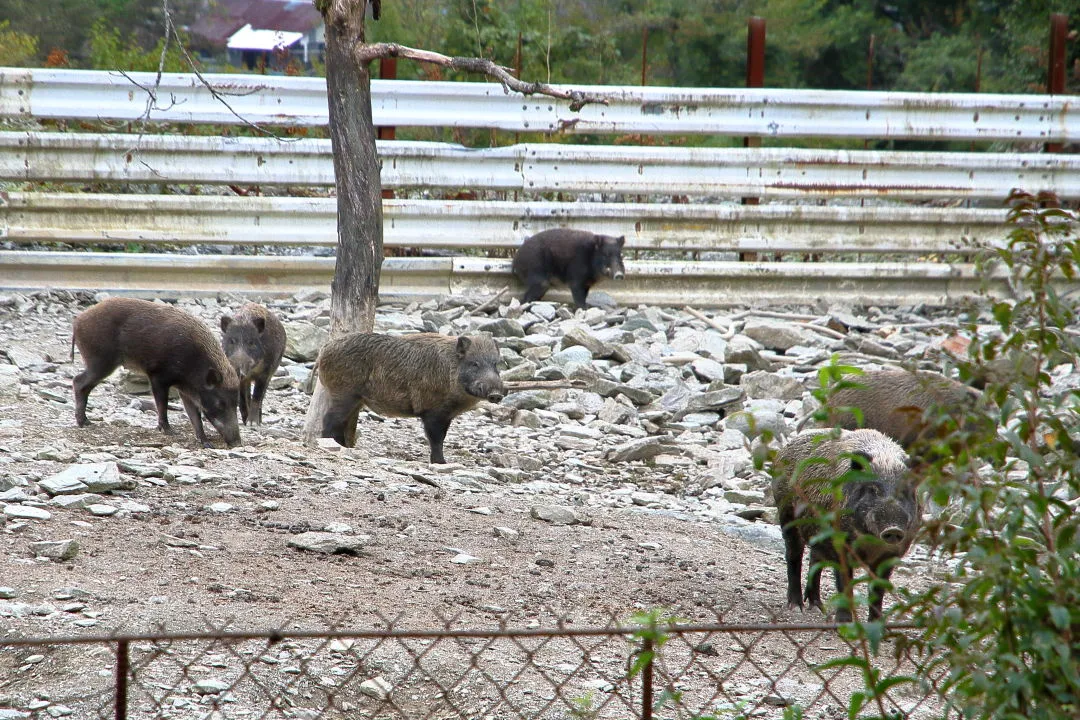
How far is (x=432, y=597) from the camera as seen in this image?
185 inches

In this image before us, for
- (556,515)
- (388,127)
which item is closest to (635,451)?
(556,515)

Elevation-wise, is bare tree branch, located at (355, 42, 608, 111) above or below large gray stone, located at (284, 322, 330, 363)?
above

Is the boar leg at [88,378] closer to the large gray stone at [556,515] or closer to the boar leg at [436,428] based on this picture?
the boar leg at [436,428]

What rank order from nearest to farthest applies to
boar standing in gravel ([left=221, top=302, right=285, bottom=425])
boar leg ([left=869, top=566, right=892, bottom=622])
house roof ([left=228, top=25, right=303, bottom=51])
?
boar leg ([left=869, top=566, right=892, bottom=622]) < boar standing in gravel ([left=221, top=302, right=285, bottom=425]) < house roof ([left=228, top=25, right=303, bottom=51])

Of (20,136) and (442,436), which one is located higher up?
(20,136)

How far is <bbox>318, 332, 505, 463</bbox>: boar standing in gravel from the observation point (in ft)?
25.1

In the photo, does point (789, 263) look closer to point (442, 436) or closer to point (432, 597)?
point (442, 436)

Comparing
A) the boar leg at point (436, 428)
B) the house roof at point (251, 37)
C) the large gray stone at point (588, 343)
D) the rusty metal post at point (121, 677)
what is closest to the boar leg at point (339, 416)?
the boar leg at point (436, 428)

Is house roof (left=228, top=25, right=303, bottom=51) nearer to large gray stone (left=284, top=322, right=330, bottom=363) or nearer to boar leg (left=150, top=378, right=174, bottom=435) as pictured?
large gray stone (left=284, top=322, right=330, bottom=363)

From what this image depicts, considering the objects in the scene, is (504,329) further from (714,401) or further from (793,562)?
(793,562)

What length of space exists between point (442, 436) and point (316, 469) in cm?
135

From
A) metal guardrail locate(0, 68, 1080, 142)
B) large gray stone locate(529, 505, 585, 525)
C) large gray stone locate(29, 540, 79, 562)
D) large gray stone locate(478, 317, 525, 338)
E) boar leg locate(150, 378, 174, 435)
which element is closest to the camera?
large gray stone locate(29, 540, 79, 562)

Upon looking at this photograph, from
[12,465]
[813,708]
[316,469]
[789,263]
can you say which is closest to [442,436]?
[316,469]

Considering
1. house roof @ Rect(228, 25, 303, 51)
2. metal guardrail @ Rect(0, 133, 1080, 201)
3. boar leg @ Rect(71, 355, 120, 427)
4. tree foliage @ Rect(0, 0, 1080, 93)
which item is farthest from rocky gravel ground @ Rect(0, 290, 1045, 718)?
house roof @ Rect(228, 25, 303, 51)
